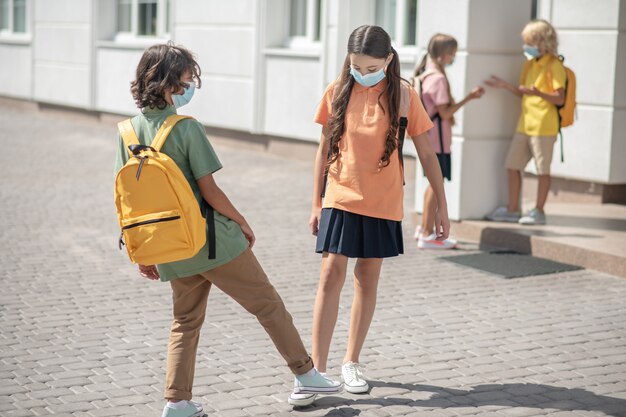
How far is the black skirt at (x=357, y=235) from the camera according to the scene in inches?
203

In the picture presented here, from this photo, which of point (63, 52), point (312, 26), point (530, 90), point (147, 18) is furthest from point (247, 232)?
point (63, 52)

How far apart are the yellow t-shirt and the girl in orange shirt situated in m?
4.42

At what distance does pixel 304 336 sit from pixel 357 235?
1.44 m

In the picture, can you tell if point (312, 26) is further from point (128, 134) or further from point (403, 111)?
point (128, 134)

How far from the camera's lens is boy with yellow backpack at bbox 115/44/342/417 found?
4426 millimetres

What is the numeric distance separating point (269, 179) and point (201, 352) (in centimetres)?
749

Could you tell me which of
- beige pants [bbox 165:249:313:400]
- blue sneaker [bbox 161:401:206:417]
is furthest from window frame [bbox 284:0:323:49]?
blue sneaker [bbox 161:401:206:417]

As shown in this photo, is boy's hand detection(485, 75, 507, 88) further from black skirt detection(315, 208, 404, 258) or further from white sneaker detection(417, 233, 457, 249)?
black skirt detection(315, 208, 404, 258)

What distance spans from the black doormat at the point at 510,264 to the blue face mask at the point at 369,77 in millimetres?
3436

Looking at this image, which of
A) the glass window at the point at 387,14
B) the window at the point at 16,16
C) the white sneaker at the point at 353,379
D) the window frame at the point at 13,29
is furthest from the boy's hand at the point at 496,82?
the window at the point at 16,16

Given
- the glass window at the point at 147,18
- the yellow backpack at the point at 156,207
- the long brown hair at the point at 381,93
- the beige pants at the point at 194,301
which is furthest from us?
the glass window at the point at 147,18

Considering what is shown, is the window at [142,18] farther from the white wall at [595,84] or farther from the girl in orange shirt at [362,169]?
the girl in orange shirt at [362,169]

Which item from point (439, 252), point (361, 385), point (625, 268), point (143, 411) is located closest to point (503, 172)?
point (439, 252)

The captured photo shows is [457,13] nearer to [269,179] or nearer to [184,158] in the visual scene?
[269,179]
